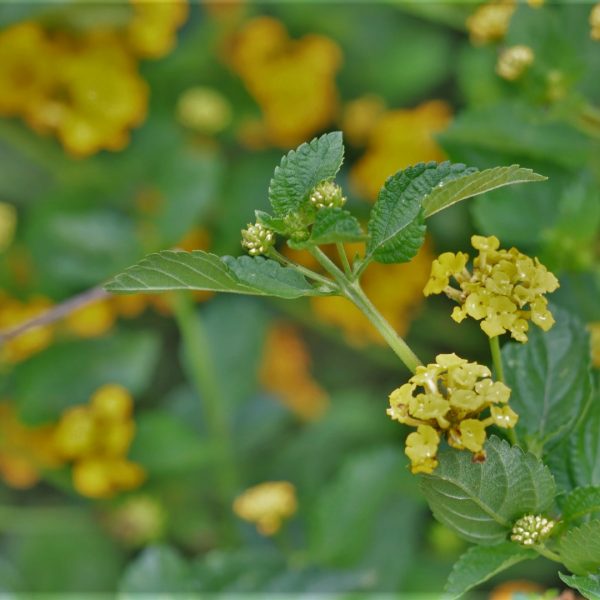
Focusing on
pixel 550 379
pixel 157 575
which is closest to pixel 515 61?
pixel 550 379

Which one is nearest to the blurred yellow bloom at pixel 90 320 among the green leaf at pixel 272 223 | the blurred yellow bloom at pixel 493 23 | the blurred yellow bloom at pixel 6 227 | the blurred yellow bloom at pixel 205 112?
the blurred yellow bloom at pixel 6 227

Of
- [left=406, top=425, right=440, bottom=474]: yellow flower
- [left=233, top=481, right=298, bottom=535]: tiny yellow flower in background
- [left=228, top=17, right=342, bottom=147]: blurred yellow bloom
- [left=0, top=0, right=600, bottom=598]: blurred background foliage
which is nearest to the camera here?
[left=406, top=425, right=440, bottom=474]: yellow flower

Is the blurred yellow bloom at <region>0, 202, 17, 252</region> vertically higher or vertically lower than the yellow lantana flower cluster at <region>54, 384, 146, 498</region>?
higher

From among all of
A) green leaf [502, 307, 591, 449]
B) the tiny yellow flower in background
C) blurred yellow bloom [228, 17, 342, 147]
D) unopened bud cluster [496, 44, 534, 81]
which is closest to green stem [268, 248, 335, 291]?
green leaf [502, 307, 591, 449]

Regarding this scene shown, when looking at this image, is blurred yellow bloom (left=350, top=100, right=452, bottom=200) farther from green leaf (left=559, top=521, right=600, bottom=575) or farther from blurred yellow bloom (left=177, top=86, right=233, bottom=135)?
green leaf (left=559, top=521, right=600, bottom=575)

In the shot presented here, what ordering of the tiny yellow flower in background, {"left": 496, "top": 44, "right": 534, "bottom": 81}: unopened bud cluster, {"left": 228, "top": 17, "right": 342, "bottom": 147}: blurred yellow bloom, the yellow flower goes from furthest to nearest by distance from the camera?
{"left": 228, "top": 17, "right": 342, "bottom": 147}: blurred yellow bloom < the tiny yellow flower in background < {"left": 496, "top": 44, "right": 534, "bottom": 81}: unopened bud cluster < the yellow flower

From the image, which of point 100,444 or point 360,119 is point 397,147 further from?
point 100,444

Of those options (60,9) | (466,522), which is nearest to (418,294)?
Answer: (60,9)
